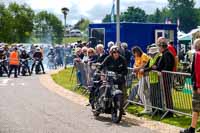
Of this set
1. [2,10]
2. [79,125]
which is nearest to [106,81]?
[79,125]

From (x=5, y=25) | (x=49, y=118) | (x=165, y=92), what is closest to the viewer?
(x=165, y=92)

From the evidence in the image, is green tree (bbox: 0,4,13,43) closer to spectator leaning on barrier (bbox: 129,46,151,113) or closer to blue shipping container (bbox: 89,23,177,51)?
blue shipping container (bbox: 89,23,177,51)

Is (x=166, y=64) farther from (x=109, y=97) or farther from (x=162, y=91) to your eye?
(x=109, y=97)

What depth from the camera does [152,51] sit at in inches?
535

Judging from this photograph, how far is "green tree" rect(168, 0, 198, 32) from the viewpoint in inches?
4791

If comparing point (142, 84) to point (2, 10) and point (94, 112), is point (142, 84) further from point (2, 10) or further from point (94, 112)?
point (2, 10)

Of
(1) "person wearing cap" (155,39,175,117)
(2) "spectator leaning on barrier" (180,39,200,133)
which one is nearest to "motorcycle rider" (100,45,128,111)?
(1) "person wearing cap" (155,39,175,117)

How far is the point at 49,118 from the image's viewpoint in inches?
496

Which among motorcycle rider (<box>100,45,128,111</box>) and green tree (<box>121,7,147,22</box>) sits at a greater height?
green tree (<box>121,7,147,22</box>)

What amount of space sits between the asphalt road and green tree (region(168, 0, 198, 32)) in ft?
344

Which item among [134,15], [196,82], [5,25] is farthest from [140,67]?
[134,15]

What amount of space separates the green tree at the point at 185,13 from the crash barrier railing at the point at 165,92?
4222 inches

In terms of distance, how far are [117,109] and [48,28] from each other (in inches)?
3124

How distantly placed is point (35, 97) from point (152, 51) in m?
5.76
